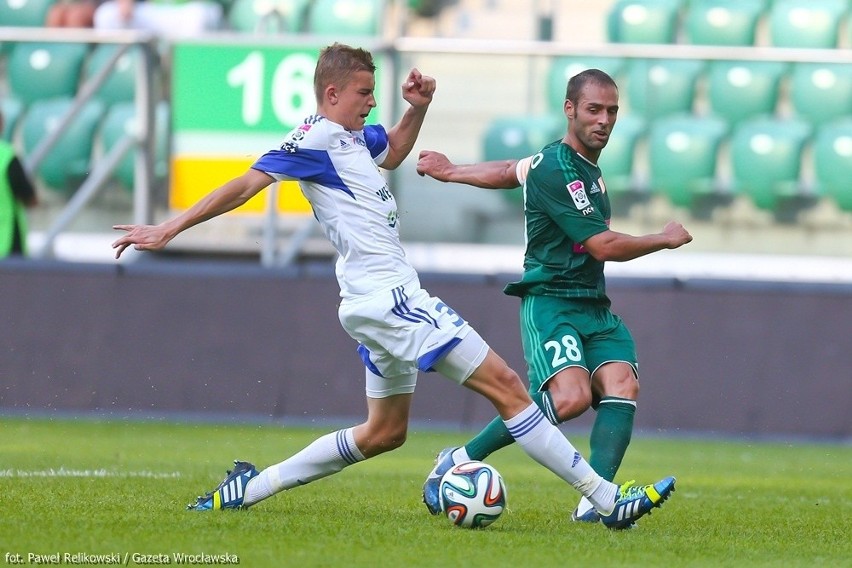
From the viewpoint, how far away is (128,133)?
13133 millimetres

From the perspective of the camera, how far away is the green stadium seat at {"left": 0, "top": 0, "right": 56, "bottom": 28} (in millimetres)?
14672

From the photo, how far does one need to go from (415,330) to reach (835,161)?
7.65m

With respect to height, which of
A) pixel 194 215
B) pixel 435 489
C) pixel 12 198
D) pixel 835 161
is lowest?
pixel 435 489

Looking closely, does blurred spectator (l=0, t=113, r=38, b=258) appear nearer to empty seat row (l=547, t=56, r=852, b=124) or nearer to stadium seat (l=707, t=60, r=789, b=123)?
empty seat row (l=547, t=56, r=852, b=124)

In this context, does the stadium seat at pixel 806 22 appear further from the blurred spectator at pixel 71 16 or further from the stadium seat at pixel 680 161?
the blurred spectator at pixel 71 16

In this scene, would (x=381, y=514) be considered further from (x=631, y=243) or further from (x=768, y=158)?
(x=768, y=158)

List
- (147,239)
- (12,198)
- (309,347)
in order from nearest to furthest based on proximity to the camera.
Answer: (147,239) < (309,347) < (12,198)

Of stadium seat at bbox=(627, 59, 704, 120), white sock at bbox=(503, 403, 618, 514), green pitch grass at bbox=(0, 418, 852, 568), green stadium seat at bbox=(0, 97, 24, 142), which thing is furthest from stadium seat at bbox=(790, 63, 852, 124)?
white sock at bbox=(503, 403, 618, 514)

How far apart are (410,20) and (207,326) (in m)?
3.94

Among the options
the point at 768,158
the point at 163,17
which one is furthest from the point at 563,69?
the point at 163,17

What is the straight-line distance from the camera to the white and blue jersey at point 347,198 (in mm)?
5914

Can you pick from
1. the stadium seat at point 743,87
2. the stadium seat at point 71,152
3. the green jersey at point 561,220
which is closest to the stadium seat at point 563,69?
the stadium seat at point 743,87

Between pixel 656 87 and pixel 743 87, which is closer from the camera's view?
pixel 656 87

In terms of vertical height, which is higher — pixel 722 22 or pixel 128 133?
pixel 722 22
